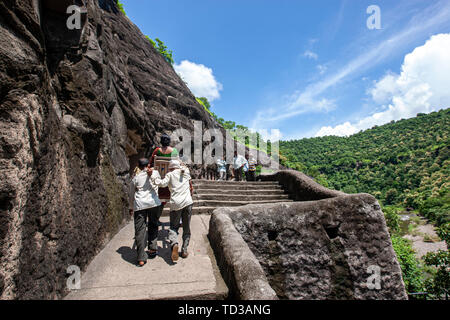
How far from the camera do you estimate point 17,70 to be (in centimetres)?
205

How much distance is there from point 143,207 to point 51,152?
1.42 m

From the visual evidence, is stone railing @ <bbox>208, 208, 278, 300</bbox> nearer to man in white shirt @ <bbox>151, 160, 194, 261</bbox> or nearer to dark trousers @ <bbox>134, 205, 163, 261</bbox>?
man in white shirt @ <bbox>151, 160, 194, 261</bbox>

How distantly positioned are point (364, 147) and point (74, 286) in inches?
3479

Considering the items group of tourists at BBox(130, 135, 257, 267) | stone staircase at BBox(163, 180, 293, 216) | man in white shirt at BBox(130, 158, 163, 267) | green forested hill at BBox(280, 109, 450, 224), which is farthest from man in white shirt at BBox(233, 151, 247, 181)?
green forested hill at BBox(280, 109, 450, 224)

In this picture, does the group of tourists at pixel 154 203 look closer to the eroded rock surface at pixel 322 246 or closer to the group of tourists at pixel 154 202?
the group of tourists at pixel 154 202

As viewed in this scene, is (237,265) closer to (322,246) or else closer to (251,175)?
(322,246)

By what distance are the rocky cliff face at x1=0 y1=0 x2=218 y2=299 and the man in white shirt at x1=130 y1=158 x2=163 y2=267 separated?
24.9 inches

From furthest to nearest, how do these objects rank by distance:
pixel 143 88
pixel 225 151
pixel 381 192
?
pixel 381 192
pixel 225 151
pixel 143 88

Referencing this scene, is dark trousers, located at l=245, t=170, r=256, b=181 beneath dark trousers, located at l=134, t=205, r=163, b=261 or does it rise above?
above

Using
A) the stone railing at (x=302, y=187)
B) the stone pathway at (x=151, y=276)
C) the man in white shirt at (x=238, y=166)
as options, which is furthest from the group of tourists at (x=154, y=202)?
the man in white shirt at (x=238, y=166)

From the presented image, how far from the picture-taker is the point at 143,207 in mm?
3584

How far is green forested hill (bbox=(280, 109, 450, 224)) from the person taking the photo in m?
45.8
